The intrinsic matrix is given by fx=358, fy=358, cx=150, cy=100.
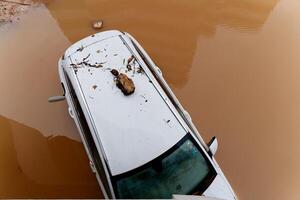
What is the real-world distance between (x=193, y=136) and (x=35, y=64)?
373 cm

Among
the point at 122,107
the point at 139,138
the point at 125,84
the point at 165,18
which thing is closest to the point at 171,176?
the point at 139,138

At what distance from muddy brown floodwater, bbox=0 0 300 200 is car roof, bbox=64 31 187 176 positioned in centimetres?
128

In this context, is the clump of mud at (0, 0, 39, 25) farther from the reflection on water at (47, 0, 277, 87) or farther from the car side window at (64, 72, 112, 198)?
the car side window at (64, 72, 112, 198)

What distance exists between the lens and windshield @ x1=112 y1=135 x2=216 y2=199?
469 cm

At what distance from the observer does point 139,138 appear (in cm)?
484

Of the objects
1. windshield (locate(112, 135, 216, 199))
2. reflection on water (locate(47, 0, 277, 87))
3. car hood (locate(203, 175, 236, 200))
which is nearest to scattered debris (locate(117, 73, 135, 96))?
windshield (locate(112, 135, 216, 199))

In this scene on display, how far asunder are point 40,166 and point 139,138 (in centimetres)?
214

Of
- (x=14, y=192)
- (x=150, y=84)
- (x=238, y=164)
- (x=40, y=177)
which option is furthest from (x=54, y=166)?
(x=238, y=164)

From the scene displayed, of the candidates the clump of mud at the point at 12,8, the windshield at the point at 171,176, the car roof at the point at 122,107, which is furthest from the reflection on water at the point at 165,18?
the windshield at the point at 171,176

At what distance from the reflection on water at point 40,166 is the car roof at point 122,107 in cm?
129

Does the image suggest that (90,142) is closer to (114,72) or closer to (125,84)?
(125,84)

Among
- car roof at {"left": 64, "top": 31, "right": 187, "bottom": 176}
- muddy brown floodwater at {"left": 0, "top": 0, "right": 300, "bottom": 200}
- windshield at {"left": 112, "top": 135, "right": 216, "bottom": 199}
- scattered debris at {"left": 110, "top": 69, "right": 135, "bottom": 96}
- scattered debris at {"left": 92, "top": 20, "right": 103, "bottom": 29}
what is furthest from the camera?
scattered debris at {"left": 92, "top": 20, "right": 103, "bottom": 29}

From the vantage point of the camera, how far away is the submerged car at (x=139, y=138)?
15.5 ft

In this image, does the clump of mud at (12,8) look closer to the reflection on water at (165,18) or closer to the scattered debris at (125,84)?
the reflection on water at (165,18)
